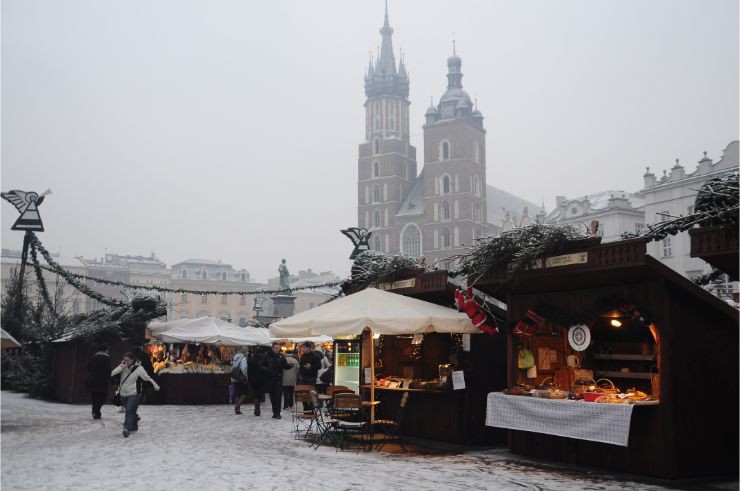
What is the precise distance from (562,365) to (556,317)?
1.21 m

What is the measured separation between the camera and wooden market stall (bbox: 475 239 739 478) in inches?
352

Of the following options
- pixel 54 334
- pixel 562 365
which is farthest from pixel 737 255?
pixel 54 334

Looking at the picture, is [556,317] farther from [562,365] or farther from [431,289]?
[431,289]

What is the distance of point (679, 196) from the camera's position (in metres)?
43.2

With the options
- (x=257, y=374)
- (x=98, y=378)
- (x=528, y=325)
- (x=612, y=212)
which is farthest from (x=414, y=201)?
(x=528, y=325)

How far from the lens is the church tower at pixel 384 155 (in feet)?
317

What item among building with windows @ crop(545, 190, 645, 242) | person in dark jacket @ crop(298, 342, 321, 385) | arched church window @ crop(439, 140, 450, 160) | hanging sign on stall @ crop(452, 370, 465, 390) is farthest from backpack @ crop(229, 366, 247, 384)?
arched church window @ crop(439, 140, 450, 160)

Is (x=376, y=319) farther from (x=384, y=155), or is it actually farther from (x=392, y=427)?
(x=384, y=155)

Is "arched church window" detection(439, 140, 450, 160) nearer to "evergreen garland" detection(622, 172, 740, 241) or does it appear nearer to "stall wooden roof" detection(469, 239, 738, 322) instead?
"stall wooden roof" detection(469, 239, 738, 322)

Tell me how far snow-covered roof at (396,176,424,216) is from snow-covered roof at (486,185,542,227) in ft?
29.9

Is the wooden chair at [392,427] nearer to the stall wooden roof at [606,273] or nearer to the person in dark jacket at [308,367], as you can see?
the stall wooden roof at [606,273]

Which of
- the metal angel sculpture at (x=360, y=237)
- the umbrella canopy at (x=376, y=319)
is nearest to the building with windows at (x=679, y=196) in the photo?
the metal angel sculpture at (x=360, y=237)

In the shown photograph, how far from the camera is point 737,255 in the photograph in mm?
7480

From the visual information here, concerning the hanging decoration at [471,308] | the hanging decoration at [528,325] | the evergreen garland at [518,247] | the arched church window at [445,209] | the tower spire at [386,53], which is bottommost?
the hanging decoration at [528,325]
